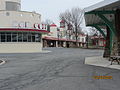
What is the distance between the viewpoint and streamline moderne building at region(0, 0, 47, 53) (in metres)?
31.3

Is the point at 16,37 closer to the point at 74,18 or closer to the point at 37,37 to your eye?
the point at 37,37

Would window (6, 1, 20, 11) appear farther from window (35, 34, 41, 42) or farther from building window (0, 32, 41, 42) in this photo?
window (35, 34, 41, 42)

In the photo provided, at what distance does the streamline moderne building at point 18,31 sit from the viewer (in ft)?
103

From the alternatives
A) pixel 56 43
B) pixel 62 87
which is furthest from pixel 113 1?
pixel 56 43

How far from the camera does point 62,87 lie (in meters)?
6.58

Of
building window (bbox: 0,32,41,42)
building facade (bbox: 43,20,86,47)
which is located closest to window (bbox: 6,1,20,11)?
building window (bbox: 0,32,41,42)

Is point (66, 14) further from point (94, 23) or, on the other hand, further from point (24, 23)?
point (94, 23)

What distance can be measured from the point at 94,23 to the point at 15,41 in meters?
16.3

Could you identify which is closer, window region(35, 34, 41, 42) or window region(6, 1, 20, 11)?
window region(35, 34, 41, 42)

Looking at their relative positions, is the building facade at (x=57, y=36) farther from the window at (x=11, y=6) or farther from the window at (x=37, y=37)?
the window at (x=37, y=37)

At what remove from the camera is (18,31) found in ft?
102

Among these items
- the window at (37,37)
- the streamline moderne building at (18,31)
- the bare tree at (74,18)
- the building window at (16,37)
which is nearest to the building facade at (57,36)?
the bare tree at (74,18)

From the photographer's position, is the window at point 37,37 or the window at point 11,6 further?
the window at point 11,6

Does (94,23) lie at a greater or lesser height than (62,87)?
greater
